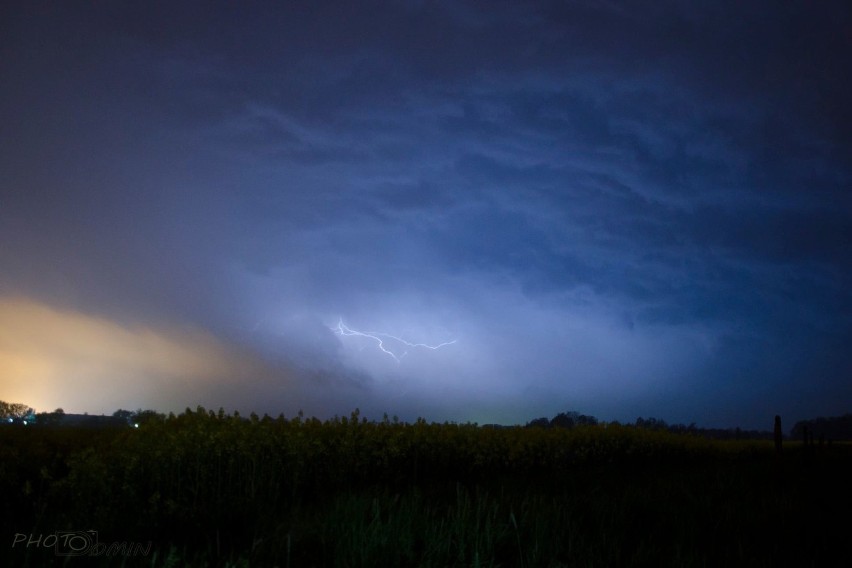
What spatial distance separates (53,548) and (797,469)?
14.1 metres

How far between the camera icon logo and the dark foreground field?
20mm

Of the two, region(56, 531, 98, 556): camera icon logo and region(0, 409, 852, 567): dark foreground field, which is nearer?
region(56, 531, 98, 556): camera icon logo

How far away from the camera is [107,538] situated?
5.17 metres

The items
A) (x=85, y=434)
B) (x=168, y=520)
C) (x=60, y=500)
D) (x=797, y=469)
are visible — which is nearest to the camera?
(x=168, y=520)

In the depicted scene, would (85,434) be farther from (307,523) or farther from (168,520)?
(307,523)

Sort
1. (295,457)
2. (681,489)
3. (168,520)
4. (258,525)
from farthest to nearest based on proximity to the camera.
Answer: (681,489) < (295,457) < (168,520) < (258,525)

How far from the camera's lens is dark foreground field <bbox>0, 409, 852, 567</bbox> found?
175 inches

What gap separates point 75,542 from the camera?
178 inches

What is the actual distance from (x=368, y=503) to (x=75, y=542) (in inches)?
91.8

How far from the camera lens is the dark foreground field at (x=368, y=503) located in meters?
4.45

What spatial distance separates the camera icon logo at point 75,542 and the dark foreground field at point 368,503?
0.02m

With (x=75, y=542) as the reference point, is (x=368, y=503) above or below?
above

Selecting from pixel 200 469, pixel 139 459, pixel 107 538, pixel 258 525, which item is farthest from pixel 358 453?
pixel 107 538

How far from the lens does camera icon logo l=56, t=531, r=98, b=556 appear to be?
414 cm
